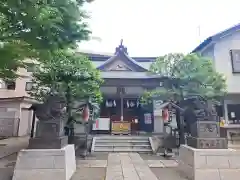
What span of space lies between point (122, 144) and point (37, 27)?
353 inches

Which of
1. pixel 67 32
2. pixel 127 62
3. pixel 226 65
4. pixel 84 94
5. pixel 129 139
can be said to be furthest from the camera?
pixel 127 62

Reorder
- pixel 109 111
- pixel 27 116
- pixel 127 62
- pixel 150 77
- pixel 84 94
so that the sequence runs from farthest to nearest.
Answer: pixel 27 116 < pixel 127 62 < pixel 109 111 < pixel 150 77 < pixel 84 94

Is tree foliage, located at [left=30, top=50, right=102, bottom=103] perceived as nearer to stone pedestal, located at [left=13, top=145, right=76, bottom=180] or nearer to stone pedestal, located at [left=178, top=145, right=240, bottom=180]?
stone pedestal, located at [left=13, top=145, right=76, bottom=180]

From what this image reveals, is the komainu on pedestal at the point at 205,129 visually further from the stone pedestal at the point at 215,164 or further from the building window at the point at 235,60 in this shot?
Result: the building window at the point at 235,60

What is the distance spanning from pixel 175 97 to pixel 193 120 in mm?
4220

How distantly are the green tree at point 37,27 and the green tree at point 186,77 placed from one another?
6.90 m

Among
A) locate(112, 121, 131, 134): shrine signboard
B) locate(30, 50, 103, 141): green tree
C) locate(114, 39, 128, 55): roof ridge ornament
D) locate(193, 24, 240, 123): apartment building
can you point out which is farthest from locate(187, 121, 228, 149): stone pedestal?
locate(114, 39, 128, 55): roof ridge ornament

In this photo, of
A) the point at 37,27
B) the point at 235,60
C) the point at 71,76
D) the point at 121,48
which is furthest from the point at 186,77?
the point at 37,27

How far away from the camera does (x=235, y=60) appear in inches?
514

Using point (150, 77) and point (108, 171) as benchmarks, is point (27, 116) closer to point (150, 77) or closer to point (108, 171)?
point (150, 77)

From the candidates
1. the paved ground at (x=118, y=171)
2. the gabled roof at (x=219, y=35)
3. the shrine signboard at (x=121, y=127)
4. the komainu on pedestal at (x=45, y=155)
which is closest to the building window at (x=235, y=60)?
the gabled roof at (x=219, y=35)

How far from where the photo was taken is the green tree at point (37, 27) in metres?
3.28

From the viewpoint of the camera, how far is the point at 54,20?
354 centimetres

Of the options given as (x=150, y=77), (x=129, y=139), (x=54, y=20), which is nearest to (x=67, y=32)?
(x=54, y=20)
